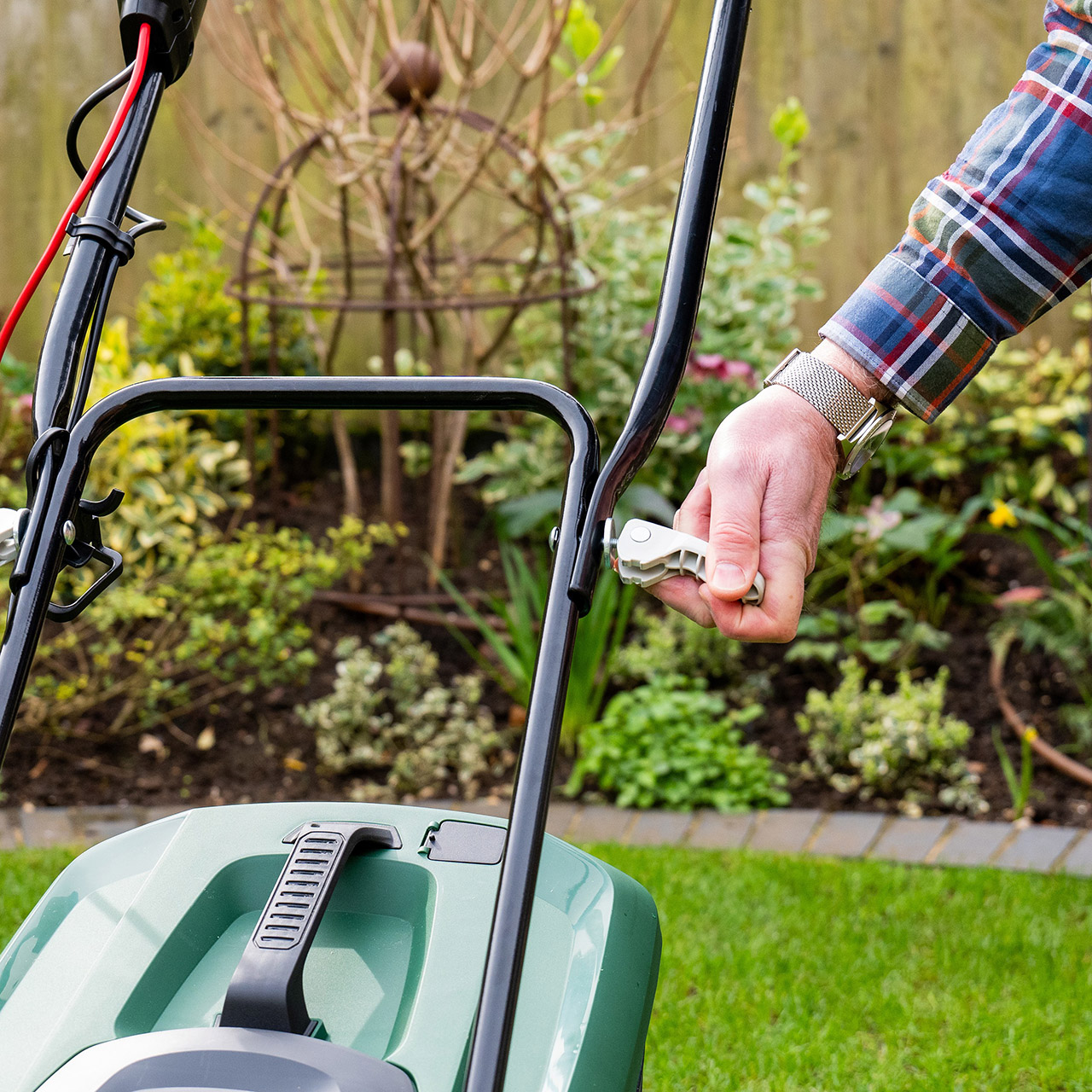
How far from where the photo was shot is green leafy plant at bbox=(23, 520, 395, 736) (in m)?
2.92

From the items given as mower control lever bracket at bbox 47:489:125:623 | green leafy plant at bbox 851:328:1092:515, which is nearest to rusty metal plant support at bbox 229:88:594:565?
green leafy plant at bbox 851:328:1092:515

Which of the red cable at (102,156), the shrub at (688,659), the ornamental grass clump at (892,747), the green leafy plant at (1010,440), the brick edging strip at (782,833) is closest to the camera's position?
the red cable at (102,156)

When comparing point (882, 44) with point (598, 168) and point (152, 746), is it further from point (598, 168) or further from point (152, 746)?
point (152, 746)

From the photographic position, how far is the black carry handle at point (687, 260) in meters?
0.88

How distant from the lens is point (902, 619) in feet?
11.5

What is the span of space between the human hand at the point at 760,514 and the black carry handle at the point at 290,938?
0.34m

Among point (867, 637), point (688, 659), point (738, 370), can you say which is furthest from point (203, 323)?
point (867, 637)

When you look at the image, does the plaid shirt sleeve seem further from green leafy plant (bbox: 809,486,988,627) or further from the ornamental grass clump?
green leafy plant (bbox: 809,486,988,627)

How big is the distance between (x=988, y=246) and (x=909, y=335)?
108mm

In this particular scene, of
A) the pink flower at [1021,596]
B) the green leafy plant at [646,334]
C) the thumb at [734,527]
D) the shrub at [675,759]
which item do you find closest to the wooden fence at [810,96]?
the green leafy plant at [646,334]

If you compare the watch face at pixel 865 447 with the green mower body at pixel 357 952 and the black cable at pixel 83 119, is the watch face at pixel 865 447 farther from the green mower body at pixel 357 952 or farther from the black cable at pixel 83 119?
the black cable at pixel 83 119

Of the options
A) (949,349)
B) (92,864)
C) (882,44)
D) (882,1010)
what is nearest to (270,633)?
(882,1010)

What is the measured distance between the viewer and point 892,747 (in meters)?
2.75

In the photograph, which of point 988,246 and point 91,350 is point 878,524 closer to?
point 988,246
